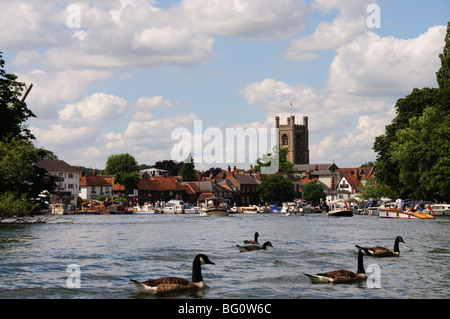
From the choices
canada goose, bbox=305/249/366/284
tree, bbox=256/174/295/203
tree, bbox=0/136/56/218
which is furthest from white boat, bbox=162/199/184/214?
canada goose, bbox=305/249/366/284

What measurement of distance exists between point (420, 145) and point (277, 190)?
103 m

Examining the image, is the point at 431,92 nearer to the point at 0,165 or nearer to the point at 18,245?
the point at 0,165

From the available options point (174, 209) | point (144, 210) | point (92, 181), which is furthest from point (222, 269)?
point (92, 181)

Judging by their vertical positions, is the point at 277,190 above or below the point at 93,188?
below

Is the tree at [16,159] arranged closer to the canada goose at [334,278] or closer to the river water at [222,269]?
the river water at [222,269]

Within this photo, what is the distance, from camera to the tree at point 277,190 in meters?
184

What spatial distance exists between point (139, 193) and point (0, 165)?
12159 cm

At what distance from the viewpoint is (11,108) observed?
6956 centimetres

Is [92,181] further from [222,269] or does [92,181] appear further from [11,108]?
[222,269]

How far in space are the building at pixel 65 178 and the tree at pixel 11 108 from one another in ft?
295

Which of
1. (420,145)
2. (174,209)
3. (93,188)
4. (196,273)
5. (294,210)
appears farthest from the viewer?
(93,188)

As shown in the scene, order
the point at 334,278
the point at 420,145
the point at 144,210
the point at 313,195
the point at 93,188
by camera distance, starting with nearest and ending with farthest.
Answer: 1. the point at 334,278
2. the point at 420,145
3. the point at 144,210
4. the point at 93,188
5. the point at 313,195

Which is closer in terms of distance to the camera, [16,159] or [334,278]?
[334,278]

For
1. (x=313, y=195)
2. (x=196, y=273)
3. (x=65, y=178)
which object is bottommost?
(x=196, y=273)
